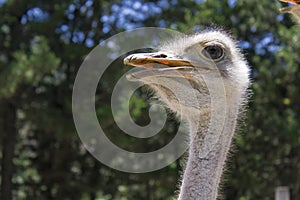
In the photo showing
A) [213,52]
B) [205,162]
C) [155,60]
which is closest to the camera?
[155,60]

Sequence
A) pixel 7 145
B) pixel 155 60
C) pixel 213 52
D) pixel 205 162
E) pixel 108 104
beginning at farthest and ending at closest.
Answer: pixel 7 145 < pixel 108 104 < pixel 213 52 < pixel 205 162 < pixel 155 60

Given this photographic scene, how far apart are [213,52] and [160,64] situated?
1.15ft

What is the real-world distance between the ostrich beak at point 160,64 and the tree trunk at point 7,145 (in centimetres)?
728

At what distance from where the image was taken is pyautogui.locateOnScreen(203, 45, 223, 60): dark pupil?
9.57 ft

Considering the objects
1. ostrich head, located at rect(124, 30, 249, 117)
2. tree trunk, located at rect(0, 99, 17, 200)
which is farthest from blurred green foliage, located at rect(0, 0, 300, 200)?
ostrich head, located at rect(124, 30, 249, 117)

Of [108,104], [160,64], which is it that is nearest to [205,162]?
[160,64]

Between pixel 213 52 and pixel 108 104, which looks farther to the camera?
pixel 108 104

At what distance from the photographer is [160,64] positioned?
8.86 ft

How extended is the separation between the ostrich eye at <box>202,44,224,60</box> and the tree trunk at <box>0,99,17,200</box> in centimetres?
716

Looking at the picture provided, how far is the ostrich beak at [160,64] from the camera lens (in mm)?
2643

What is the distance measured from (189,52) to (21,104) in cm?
687

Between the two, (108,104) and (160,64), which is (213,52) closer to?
(160,64)

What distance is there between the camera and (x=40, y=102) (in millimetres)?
9641

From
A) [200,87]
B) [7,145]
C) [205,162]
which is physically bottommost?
[205,162]
